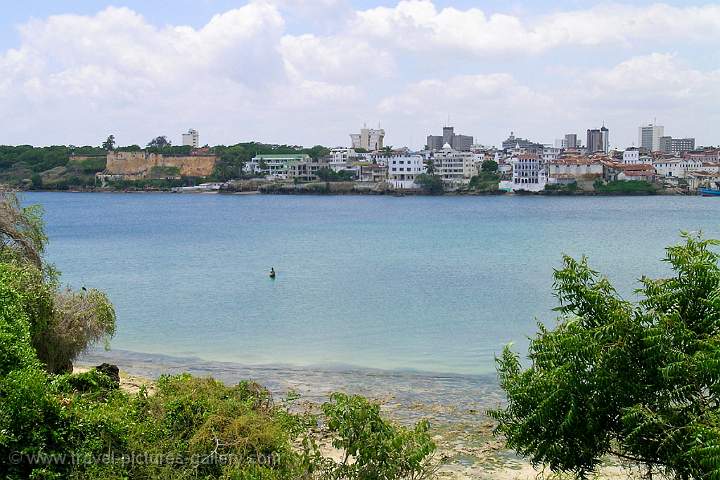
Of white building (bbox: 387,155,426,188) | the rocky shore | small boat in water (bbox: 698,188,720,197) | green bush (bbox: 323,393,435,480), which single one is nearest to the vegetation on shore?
green bush (bbox: 323,393,435,480)

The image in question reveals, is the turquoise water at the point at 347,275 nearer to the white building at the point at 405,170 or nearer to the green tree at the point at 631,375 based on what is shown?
the green tree at the point at 631,375

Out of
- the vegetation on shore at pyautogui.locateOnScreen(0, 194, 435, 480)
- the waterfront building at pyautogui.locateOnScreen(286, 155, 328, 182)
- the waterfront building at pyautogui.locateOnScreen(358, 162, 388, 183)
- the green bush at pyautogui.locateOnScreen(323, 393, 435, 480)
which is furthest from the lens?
the waterfront building at pyautogui.locateOnScreen(286, 155, 328, 182)

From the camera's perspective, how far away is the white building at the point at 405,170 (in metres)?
129

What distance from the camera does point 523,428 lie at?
7527 millimetres

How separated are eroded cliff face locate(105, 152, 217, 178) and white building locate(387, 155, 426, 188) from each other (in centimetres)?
3953

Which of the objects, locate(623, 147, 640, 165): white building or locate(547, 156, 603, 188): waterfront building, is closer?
locate(547, 156, 603, 188): waterfront building

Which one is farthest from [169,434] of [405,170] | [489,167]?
[489,167]

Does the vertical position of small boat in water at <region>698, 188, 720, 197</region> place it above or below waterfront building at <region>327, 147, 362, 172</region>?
below

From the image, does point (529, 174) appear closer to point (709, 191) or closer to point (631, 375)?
point (709, 191)

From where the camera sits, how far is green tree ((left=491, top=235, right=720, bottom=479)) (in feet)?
21.6

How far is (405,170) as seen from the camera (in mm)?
130875

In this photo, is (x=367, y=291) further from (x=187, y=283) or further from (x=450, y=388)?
(x=450, y=388)

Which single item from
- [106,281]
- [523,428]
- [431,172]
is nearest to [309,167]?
[431,172]

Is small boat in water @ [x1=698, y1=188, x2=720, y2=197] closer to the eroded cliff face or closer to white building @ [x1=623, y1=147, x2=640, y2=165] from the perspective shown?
white building @ [x1=623, y1=147, x2=640, y2=165]
